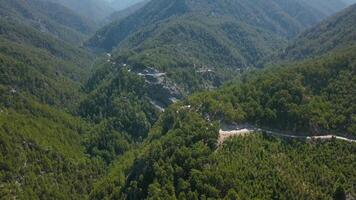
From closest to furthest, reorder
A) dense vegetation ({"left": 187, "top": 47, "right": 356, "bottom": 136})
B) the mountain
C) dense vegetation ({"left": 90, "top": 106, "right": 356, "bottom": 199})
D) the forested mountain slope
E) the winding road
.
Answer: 1. dense vegetation ({"left": 90, "top": 106, "right": 356, "bottom": 199})
2. the forested mountain slope
3. the mountain
4. the winding road
5. dense vegetation ({"left": 187, "top": 47, "right": 356, "bottom": 136})

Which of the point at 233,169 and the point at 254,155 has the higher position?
the point at 254,155

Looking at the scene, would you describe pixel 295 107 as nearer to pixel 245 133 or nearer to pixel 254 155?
pixel 245 133

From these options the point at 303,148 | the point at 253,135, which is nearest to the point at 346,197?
the point at 303,148

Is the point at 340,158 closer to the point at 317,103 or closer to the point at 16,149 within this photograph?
the point at 317,103

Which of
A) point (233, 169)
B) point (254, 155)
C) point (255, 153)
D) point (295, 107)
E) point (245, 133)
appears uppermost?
point (295, 107)

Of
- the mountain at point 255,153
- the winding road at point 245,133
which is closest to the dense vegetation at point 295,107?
the mountain at point 255,153

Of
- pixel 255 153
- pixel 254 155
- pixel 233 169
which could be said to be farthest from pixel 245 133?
pixel 233 169

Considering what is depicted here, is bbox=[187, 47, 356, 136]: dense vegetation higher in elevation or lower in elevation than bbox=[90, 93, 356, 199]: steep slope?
higher

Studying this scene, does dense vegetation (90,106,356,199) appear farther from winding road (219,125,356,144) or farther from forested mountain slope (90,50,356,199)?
winding road (219,125,356,144)

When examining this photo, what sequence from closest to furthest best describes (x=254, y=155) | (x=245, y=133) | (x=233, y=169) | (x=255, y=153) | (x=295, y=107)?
(x=233, y=169), (x=254, y=155), (x=255, y=153), (x=245, y=133), (x=295, y=107)

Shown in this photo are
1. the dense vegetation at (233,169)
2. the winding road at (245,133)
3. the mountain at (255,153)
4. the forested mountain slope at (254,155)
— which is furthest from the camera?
the winding road at (245,133)

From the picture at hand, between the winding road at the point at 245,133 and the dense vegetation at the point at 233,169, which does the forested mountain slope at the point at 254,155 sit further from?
the winding road at the point at 245,133

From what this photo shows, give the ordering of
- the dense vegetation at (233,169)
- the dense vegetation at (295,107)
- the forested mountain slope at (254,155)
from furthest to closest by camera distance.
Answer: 1. the dense vegetation at (295,107)
2. the forested mountain slope at (254,155)
3. the dense vegetation at (233,169)

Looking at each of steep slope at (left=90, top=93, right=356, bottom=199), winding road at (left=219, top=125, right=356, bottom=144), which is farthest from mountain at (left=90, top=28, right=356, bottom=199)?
winding road at (left=219, top=125, right=356, bottom=144)
